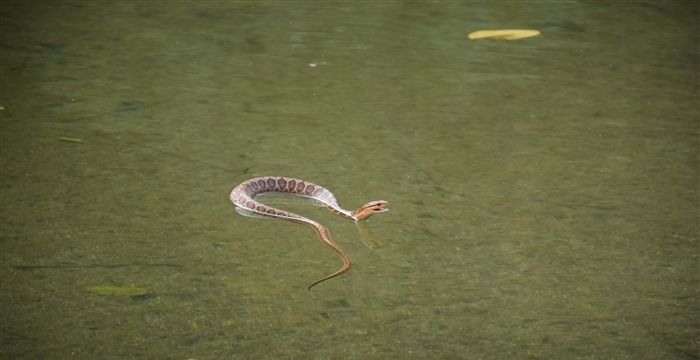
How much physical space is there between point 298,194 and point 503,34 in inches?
107

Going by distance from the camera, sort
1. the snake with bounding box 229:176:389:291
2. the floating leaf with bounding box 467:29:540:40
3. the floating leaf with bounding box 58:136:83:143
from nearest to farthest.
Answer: the snake with bounding box 229:176:389:291
the floating leaf with bounding box 58:136:83:143
the floating leaf with bounding box 467:29:540:40

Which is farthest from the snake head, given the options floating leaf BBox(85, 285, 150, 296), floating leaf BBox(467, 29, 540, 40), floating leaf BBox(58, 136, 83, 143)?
floating leaf BBox(467, 29, 540, 40)

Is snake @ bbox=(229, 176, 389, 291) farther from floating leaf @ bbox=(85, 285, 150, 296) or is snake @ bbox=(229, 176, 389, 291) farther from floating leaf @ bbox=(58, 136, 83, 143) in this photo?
floating leaf @ bbox=(58, 136, 83, 143)

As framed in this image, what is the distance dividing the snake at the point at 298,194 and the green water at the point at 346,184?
0.15 ft

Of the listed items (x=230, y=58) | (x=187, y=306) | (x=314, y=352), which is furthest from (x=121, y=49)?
(x=314, y=352)

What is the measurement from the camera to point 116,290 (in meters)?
2.70

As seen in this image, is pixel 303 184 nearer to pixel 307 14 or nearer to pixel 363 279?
pixel 363 279

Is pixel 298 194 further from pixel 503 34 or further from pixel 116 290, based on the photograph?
pixel 503 34

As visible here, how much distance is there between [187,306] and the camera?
2.64 metres

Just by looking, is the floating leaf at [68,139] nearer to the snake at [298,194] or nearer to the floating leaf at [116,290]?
the snake at [298,194]

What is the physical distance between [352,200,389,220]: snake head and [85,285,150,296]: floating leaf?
3.08ft

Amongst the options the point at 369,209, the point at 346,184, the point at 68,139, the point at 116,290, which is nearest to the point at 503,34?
the point at 346,184

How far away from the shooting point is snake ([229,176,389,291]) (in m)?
3.30

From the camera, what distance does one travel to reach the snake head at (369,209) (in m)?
3.30
